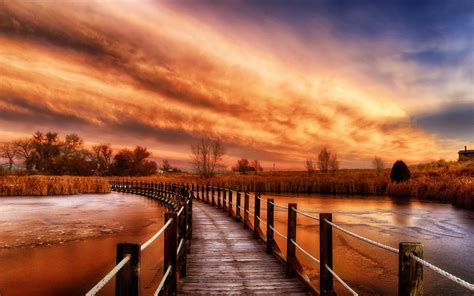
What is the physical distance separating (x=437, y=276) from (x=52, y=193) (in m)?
37.9

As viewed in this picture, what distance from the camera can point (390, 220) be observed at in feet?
66.5

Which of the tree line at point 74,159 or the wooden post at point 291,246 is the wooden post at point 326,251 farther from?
the tree line at point 74,159

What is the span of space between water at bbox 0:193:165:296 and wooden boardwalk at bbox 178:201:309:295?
1.54 m

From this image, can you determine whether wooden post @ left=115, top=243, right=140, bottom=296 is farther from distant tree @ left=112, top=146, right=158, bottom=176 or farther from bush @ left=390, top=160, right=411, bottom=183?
distant tree @ left=112, top=146, right=158, bottom=176

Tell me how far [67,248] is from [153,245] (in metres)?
3.31

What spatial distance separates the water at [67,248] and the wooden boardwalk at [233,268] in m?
1.54

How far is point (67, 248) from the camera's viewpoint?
13648 millimetres

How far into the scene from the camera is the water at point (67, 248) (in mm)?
9906

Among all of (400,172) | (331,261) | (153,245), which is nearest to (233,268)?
(331,261)

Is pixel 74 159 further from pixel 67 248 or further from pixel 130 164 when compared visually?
pixel 67 248

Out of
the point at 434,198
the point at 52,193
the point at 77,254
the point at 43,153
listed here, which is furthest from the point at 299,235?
the point at 43,153

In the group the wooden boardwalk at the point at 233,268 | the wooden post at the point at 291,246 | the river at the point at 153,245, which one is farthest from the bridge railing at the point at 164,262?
the river at the point at 153,245

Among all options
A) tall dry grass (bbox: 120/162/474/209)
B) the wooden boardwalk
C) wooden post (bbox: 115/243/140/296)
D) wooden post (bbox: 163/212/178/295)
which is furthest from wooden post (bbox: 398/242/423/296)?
tall dry grass (bbox: 120/162/474/209)

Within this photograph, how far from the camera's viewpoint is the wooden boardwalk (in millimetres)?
6242
